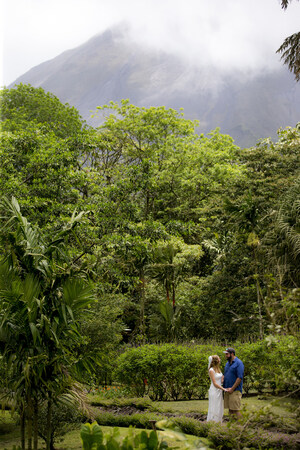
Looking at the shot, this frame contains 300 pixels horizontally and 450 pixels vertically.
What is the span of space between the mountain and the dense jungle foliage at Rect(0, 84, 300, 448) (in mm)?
96790

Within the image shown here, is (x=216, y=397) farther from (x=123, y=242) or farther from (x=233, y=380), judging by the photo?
(x=123, y=242)

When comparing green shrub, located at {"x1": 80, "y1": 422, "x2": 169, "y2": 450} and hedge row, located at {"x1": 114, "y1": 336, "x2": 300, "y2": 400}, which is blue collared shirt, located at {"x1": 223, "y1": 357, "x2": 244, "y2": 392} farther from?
green shrub, located at {"x1": 80, "y1": 422, "x2": 169, "y2": 450}

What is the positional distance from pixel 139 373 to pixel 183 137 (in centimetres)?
1555

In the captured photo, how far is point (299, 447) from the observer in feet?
19.5

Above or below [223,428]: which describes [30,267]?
above

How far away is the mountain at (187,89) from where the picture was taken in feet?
426

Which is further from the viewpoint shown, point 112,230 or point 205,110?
point 205,110

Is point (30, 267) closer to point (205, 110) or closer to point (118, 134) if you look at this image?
point (118, 134)

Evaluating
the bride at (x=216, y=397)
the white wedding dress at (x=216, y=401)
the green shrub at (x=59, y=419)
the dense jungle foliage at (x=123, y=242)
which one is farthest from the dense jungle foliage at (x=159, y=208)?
the green shrub at (x=59, y=419)

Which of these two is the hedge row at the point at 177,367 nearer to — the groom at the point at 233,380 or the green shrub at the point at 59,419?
the groom at the point at 233,380

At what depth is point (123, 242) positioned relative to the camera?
44.0 feet

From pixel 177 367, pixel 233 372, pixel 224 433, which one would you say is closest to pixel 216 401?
pixel 233 372

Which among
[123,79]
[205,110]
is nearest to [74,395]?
[205,110]

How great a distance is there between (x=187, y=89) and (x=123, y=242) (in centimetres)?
13670
